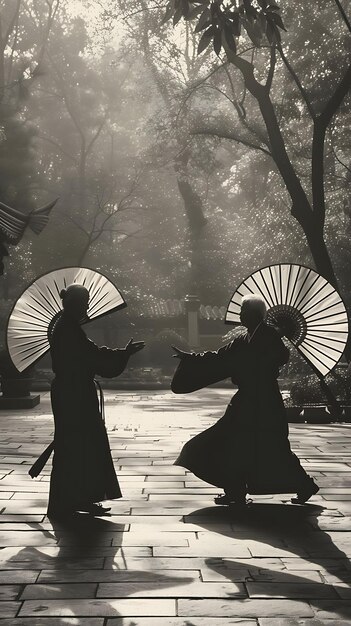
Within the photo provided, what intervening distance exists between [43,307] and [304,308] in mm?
2745

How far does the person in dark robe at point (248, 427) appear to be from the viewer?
23.1 ft

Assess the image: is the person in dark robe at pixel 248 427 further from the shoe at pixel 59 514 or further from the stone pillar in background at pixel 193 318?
the stone pillar in background at pixel 193 318

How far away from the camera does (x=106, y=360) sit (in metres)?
6.79

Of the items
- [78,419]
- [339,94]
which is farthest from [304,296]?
[339,94]

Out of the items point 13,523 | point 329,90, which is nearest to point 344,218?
point 329,90

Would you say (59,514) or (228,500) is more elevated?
(228,500)

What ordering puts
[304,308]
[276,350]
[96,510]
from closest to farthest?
[96,510], [276,350], [304,308]

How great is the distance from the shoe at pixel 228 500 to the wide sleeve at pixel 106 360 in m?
1.24

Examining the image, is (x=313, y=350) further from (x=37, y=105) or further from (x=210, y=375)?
(x=37, y=105)

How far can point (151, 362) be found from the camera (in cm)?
3356

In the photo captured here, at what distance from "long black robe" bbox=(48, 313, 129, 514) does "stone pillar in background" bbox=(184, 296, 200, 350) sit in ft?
96.5

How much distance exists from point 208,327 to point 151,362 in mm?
4365

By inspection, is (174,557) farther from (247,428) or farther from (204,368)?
(204,368)

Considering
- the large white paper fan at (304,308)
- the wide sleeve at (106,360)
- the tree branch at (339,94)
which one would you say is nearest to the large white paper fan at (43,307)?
the wide sleeve at (106,360)
